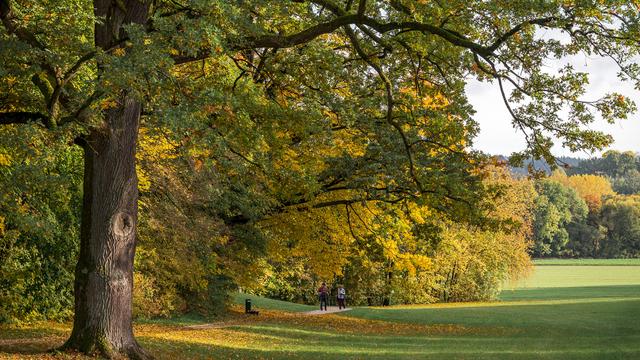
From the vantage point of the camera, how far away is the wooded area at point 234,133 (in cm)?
1195

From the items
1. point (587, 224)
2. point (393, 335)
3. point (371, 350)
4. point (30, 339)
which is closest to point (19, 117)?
point (30, 339)

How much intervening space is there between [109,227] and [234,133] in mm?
3252

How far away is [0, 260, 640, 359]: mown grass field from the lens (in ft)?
56.0

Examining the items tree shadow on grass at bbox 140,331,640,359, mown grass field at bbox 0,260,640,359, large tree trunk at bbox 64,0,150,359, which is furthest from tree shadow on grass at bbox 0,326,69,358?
tree shadow on grass at bbox 140,331,640,359

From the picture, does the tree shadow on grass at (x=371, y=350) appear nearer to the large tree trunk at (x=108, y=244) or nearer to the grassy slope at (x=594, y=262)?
the large tree trunk at (x=108, y=244)

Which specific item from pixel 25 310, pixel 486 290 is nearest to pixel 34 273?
pixel 25 310

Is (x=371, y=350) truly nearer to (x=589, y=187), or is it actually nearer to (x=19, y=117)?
(x=19, y=117)

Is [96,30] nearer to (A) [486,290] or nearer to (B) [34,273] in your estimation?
(B) [34,273]

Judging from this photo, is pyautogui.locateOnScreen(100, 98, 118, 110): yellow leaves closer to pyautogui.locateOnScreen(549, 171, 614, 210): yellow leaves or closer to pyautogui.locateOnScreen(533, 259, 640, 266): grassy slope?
pyautogui.locateOnScreen(533, 259, 640, 266): grassy slope

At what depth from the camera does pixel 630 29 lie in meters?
11.4

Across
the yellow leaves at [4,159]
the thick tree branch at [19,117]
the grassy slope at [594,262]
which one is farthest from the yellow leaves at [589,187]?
the thick tree branch at [19,117]

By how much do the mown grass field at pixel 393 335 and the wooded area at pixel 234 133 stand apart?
6.08 feet

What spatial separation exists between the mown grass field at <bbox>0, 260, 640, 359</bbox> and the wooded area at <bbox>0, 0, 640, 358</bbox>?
185 centimetres

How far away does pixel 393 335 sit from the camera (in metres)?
25.3
